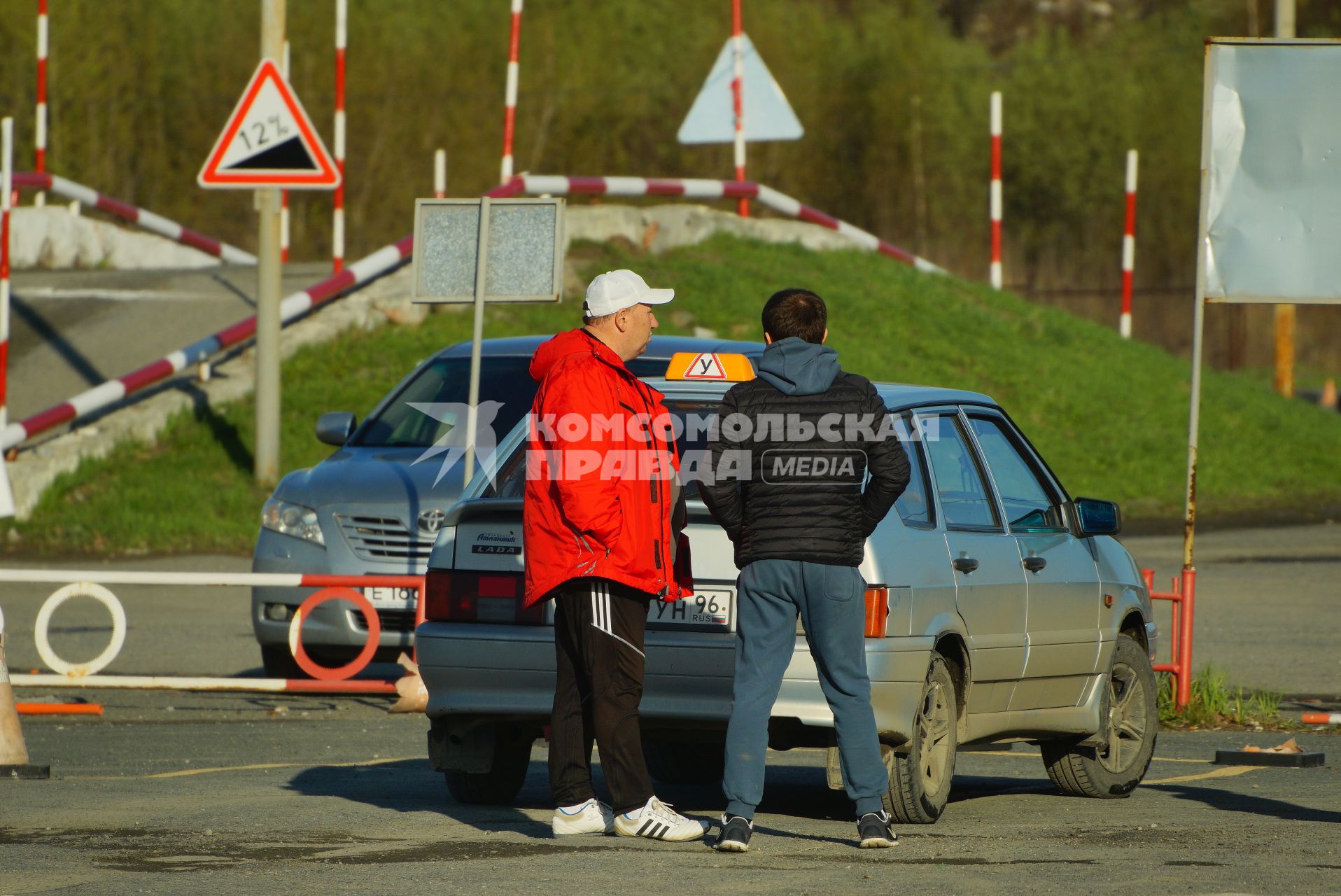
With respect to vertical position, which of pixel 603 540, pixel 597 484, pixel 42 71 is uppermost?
pixel 42 71

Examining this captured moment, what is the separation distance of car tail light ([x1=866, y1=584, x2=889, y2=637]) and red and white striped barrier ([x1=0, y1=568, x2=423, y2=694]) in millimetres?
4100

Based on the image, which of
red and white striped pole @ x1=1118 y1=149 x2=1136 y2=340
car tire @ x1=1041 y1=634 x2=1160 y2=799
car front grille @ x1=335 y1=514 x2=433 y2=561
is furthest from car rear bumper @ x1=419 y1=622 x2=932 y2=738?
red and white striped pole @ x1=1118 y1=149 x2=1136 y2=340

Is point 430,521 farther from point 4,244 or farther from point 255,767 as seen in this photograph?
point 4,244

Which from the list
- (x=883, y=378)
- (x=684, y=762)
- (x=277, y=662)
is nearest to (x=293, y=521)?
(x=277, y=662)

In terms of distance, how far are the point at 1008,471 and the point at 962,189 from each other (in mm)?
50994

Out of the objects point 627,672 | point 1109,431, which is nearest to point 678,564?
point 627,672

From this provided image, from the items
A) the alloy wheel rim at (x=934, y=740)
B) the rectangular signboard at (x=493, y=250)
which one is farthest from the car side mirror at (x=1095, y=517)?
the rectangular signboard at (x=493, y=250)

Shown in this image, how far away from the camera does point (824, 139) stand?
190 ft

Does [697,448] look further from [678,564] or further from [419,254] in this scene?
[419,254]

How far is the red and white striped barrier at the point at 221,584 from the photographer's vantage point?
1070cm

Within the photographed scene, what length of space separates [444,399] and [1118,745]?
17.1 ft

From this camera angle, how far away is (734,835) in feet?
21.8

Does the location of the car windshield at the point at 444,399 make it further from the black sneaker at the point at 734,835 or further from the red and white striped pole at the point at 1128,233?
the red and white striped pole at the point at 1128,233

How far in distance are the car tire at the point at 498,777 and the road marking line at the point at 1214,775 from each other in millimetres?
2806
